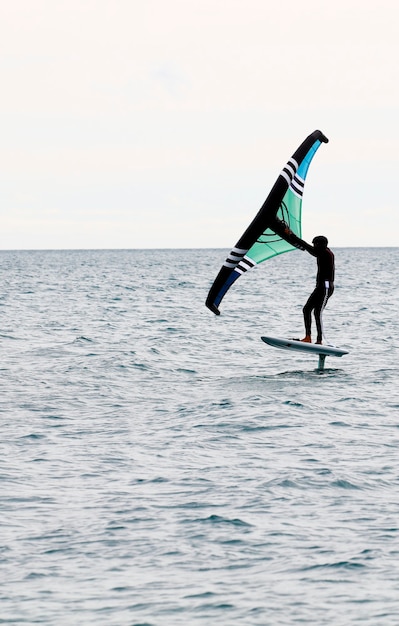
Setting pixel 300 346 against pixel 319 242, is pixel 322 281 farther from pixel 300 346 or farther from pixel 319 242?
pixel 300 346

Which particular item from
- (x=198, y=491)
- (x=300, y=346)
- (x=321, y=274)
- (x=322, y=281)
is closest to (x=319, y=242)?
(x=321, y=274)

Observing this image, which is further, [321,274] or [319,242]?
[321,274]

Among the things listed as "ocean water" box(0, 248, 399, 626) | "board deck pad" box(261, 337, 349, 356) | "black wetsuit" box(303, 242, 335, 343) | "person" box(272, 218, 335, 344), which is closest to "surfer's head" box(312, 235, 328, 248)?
"person" box(272, 218, 335, 344)

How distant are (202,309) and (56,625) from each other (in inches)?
1676

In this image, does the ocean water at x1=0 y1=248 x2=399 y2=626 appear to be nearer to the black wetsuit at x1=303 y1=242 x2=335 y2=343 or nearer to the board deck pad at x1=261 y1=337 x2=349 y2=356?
the board deck pad at x1=261 y1=337 x2=349 y2=356

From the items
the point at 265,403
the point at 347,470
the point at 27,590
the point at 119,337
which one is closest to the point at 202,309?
the point at 119,337

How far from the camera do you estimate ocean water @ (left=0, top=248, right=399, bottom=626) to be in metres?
9.09

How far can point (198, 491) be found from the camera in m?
12.4

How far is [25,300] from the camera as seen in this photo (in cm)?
5691

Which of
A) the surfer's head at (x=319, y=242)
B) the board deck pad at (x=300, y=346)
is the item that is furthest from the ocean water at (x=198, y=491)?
the surfer's head at (x=319, y=242)

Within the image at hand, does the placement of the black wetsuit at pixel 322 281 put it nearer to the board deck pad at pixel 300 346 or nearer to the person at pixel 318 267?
the person at pixel 318 267

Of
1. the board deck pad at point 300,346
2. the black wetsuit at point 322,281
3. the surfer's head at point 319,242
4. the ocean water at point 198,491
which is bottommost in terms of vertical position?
the ocean water at point 198,491

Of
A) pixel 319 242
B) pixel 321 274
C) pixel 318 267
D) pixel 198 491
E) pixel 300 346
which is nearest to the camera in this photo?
pixel 198 491

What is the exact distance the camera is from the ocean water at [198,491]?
909 centimetres
